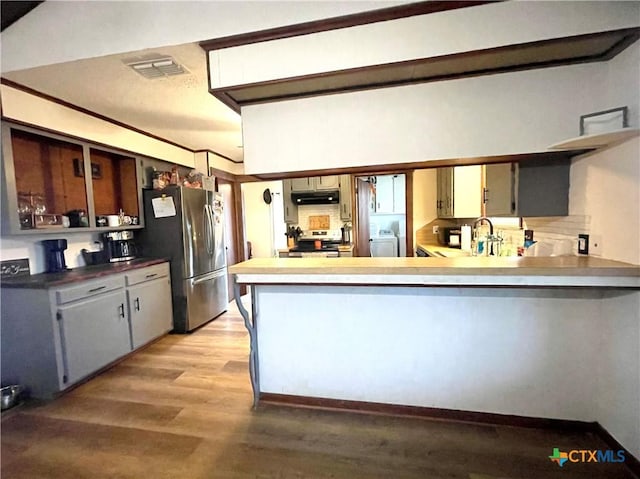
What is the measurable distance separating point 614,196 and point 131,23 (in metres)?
2.90

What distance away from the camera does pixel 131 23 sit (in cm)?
184

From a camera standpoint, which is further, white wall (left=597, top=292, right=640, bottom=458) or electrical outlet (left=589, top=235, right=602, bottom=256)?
electrical outlet (left=589, top=235, right=602, bottom=256)

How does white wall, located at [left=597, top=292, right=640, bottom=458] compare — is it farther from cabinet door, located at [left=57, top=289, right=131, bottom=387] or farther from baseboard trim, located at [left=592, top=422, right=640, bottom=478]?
cabinet door, located at [left=57, top=289, right=131, bottom=387]

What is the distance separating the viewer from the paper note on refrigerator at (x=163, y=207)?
3555 millimetres

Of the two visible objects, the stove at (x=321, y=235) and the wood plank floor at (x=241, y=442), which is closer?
the wood plank floor at (x=241, y=442)

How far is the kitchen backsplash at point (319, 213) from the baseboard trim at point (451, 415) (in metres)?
3.84

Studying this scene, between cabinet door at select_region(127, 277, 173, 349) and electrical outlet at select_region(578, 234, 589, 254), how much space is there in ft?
12.1

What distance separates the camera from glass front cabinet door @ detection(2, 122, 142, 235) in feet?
7.64

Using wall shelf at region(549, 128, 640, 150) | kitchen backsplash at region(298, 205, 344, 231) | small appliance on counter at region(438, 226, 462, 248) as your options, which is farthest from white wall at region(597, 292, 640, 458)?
kitchen backsplash at region(298, 205, 344, 231)

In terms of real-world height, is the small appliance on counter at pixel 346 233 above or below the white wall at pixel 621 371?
above

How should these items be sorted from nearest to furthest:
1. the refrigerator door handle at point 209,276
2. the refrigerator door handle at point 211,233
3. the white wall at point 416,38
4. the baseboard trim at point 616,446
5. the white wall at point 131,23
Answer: the white wall at point 416,38, the baseboard trim at point 616,446, the white wall at point 131,23, the refrigerator door handle at point 209,276, the refrigerator door handle at point 211,233

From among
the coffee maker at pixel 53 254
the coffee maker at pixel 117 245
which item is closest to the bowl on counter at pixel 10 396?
the coffee maker at pixel 53 254

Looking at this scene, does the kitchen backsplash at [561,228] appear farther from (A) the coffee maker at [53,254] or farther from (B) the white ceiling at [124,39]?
(A) the coffee maker at [53,254]

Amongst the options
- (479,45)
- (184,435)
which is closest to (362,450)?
(184,435)
